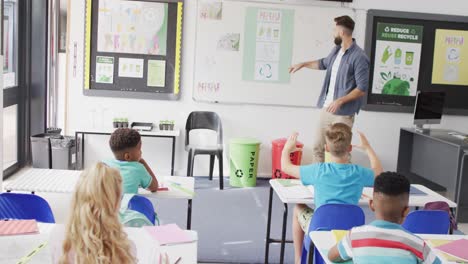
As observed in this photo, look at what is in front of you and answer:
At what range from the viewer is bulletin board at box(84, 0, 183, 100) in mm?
6527

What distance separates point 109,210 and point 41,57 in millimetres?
5497

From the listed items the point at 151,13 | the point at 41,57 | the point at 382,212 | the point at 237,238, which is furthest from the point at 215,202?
the point at 382,212

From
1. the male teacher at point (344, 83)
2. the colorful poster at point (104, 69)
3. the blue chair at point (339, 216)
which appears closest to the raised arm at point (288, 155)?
the blue chair at point (339, 216)

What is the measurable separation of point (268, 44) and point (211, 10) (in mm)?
776

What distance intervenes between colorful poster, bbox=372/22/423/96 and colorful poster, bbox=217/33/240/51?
168 centimetres

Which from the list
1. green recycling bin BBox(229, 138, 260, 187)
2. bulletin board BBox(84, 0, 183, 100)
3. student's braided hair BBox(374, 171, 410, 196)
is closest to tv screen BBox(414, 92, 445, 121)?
green recycling bin BBox(229, 138, 260, 187)

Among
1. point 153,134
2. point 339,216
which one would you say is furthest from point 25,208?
point 153,134

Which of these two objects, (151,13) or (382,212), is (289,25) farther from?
(382,212)

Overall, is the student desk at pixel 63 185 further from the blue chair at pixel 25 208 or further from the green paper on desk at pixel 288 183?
the green paper on desk at pixel 288 183

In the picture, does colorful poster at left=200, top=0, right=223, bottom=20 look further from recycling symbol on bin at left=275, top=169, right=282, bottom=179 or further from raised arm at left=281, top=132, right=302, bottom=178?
raised arm at left=281, top=132, right=302, bottom=178

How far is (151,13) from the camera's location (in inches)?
258

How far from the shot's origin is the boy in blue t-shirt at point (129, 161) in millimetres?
3188

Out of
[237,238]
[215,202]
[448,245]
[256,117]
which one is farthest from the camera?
[256,117]

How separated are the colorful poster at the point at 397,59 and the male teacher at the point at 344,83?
1339 mm
